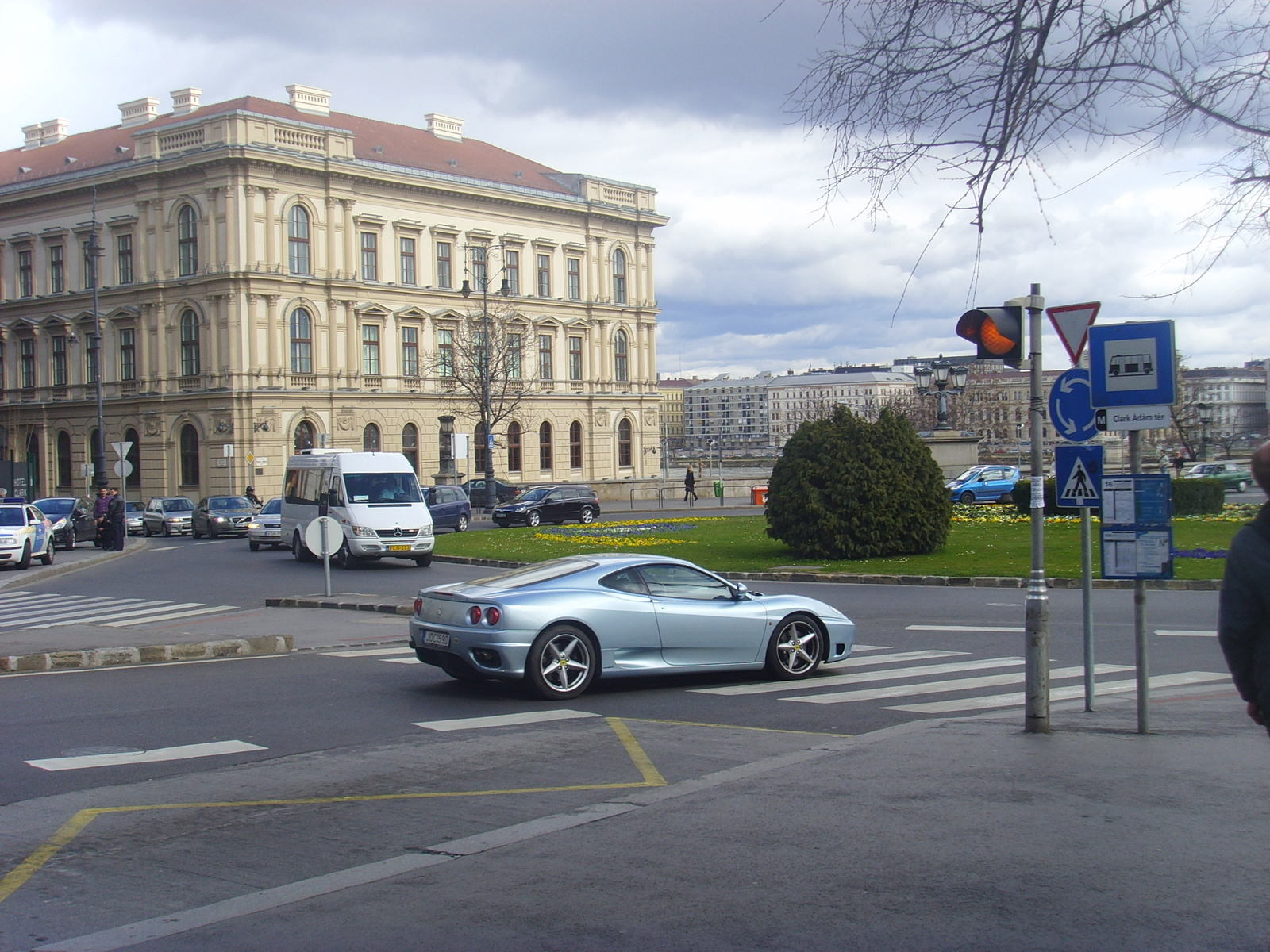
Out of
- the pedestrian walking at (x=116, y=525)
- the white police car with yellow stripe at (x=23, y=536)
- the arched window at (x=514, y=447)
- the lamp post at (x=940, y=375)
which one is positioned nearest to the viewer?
the white police car with yellow stripe at (x=23, y=536)

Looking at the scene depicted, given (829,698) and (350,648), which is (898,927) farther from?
(350,648)

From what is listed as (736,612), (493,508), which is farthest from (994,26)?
(493,508)

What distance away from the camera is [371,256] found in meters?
71.1

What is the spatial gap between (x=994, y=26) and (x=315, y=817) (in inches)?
239

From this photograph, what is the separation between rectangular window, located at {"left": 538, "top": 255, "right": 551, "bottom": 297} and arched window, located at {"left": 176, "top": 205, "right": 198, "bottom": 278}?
21.5 metres

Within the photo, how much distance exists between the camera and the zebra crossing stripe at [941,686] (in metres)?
11.8

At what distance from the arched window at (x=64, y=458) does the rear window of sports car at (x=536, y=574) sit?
66.4 metres

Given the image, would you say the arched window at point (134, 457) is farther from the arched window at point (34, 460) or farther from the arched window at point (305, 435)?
the arched window at point (305, 435)

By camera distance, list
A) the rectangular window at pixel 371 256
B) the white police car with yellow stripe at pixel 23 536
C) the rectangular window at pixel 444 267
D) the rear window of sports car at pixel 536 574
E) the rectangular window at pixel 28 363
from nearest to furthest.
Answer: the rear window of sports car at pixel 536 574, the white police car with yellow stripe at pixel 23 536, the rectangular window at pixel 371 256, the rectangular window at pixel 28 363, the rectangular window at pixel 444 267

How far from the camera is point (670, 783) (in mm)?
8211

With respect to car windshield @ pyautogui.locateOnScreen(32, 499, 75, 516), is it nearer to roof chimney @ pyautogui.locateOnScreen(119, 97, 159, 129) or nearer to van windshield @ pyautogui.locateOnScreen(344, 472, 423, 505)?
van windshield @ pyautogui.locateOnScreen(344, 472, 423, 505)

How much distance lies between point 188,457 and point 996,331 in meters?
64.3

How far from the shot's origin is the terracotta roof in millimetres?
71562

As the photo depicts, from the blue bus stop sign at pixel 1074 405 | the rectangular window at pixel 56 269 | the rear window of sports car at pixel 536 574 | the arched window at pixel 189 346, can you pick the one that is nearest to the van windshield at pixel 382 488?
the rear window of sports car at pixel 536 574
